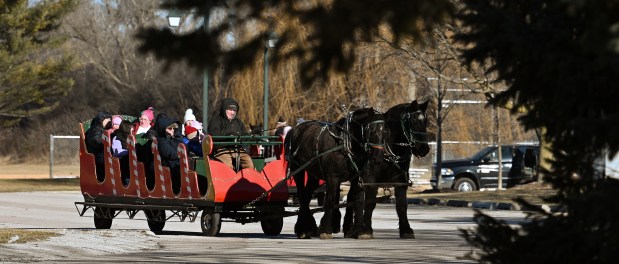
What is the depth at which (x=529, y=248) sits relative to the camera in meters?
7.19

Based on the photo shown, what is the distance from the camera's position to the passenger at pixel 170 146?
1920 cm

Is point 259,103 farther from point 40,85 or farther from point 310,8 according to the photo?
point 310,8

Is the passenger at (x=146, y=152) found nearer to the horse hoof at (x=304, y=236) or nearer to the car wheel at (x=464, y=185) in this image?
the horse hoof at (x=304, y=236)

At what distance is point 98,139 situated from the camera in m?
20.2

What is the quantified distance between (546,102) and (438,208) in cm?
2192

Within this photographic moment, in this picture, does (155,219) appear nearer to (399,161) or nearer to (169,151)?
(169,151)

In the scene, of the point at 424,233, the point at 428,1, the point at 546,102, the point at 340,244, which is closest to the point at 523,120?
the point at 546,102

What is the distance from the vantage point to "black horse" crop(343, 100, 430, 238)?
17953 millimetres

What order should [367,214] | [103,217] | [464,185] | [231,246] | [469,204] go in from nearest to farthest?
[231,246]
[367,214]
[103,217]
[469,204]
[464,185]

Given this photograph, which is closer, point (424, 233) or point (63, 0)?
point (424, 233)

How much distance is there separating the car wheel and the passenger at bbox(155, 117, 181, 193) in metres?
20.4

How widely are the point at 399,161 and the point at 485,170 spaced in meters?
21.5

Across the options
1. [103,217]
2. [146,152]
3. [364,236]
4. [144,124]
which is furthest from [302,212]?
[103,217]

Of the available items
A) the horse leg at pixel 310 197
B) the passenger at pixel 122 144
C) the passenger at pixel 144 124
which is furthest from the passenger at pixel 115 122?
the horse leg at pixel 310 197
